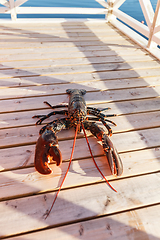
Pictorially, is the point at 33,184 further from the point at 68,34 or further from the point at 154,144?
the point at 68,34

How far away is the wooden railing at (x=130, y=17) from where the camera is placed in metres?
3.24

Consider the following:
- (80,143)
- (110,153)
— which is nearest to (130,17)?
(80,143)

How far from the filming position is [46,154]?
4.72 feet

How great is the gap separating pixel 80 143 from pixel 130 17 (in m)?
3.59

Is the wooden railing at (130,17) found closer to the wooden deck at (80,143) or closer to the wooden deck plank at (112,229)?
the wooden deck at (80,143)

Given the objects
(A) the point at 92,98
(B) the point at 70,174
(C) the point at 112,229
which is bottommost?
(C) the point at 112,229

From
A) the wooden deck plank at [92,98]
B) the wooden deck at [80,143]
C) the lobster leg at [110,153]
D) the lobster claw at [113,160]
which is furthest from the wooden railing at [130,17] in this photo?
the lobster claw at [113,160]

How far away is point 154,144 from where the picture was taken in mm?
1783

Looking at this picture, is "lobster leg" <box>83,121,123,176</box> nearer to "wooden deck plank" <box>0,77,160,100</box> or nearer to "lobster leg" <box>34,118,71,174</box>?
"lobster leg" <box>34,118,71,174</box>

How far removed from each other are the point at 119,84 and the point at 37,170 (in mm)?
1808

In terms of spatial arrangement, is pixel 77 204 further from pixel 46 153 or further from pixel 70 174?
pixel 46 153

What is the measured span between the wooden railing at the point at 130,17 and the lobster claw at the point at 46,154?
2.78m

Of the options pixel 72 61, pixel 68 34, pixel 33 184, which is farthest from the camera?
pixel 68 34

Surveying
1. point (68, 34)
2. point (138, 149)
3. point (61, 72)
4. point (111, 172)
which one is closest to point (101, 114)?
point (138, 149)
